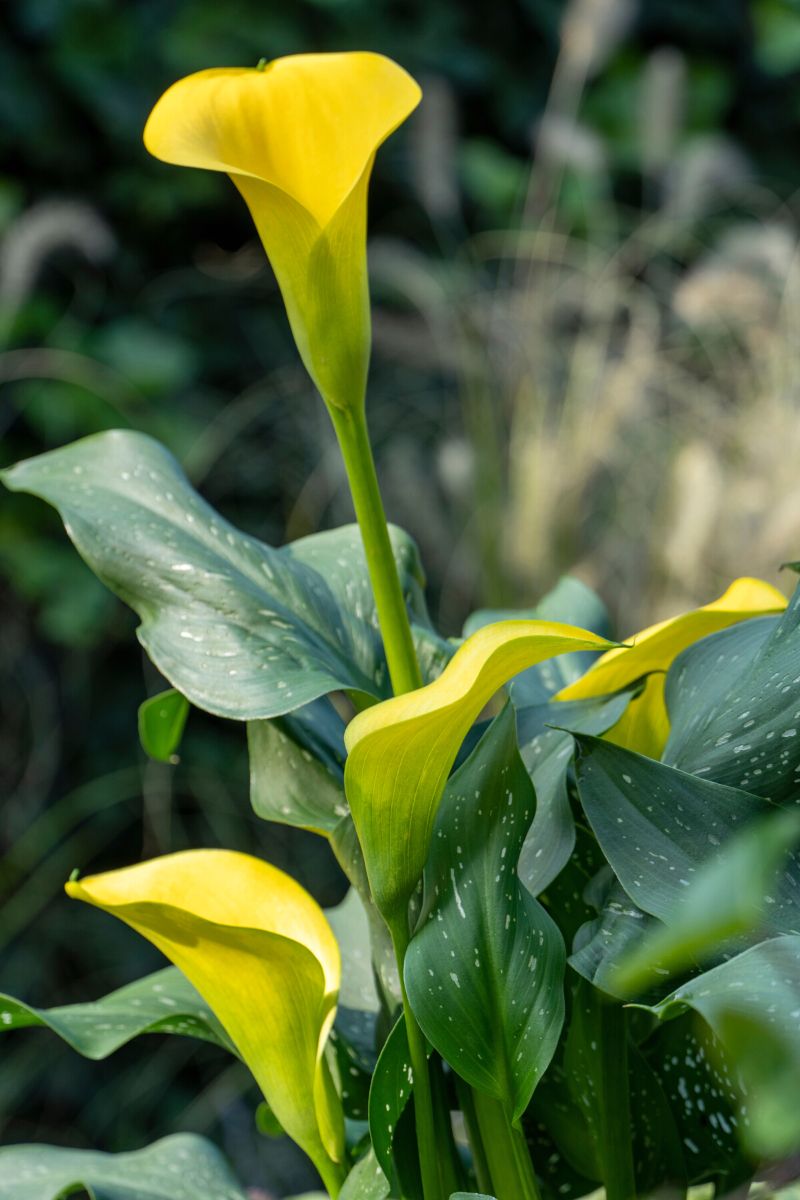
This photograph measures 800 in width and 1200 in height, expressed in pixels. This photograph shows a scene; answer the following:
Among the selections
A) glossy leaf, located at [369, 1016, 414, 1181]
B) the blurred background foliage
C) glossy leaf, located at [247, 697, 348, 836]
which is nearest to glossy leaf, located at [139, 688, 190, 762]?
glossy leaf, located at [247, 697, 348, 836]

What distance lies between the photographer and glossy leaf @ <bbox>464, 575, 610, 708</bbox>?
455 mm

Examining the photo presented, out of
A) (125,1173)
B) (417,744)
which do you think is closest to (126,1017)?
(125,1173)

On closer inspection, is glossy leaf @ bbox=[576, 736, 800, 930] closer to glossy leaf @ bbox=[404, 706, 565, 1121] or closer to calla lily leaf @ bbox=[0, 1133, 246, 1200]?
glossy leaf @ bbox=[404, 706, 565, 1121]

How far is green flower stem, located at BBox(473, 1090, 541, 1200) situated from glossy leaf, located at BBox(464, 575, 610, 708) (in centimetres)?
14

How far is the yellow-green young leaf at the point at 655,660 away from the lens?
36cm

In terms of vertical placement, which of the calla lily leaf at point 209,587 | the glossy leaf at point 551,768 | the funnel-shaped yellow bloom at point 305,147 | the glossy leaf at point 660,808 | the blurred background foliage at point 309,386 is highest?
the funnel-shaped yellow bloom at point 305,147

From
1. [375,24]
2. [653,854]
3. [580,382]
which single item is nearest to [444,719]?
[653,854]

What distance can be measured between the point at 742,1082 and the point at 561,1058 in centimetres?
6

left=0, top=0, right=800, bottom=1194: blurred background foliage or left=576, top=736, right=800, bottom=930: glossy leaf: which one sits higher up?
left=576, top=736, right=800, bottom=930: glossy leaf

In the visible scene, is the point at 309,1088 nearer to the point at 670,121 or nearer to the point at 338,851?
the point at 338,851

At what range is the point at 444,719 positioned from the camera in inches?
11.2

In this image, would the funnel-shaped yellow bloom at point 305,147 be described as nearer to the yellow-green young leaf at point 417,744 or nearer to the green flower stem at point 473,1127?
the yellow-green young leaf at point 417,744

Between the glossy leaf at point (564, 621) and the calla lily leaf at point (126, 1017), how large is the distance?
153 millimetres

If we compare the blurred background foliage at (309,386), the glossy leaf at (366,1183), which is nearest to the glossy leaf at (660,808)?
the glossy leaf at (366,1183)
